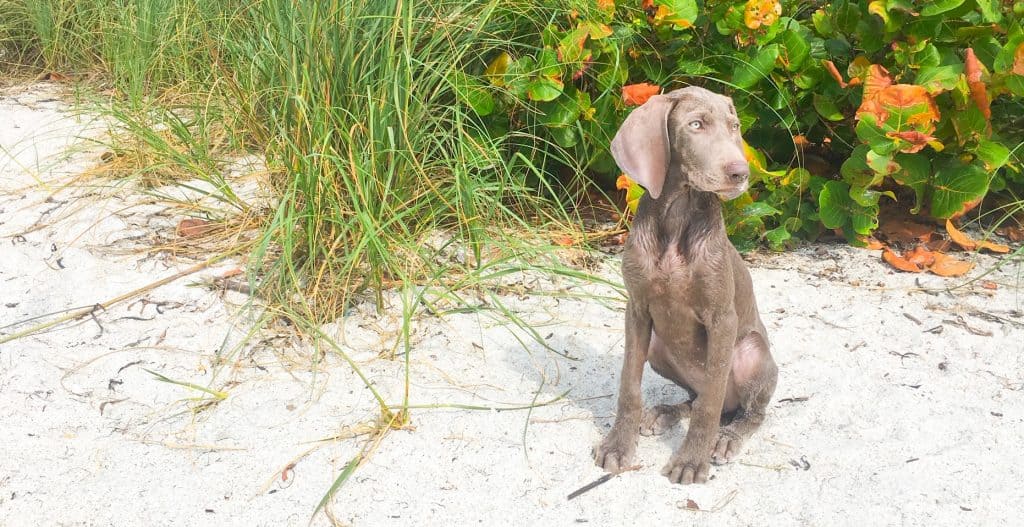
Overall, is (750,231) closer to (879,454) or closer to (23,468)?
(879,454)

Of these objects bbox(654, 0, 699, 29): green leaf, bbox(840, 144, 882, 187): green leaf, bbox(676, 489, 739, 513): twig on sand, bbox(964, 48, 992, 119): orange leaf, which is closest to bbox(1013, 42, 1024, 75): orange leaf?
bbox(964, 48, 992, 119): orange leaf

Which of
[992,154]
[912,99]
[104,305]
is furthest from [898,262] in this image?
[104,305]

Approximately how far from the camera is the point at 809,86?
3.88m

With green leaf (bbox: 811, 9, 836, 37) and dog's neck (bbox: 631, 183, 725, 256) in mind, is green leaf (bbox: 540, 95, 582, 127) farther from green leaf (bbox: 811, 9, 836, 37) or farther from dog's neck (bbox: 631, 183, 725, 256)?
dog's neck (bbox: 631, 183, 725, 256)

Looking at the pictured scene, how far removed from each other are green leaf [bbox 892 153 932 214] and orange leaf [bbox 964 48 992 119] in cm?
32

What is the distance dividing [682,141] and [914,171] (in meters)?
1.98

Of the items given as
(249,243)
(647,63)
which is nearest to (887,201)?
(647,63)

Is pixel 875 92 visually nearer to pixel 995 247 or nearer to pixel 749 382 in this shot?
pixel 995 247

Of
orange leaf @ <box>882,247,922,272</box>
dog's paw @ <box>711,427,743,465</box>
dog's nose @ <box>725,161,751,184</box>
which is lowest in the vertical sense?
dog's paw @ <box>711,427,743,465</box>

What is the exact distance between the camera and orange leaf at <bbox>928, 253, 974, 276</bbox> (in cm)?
380

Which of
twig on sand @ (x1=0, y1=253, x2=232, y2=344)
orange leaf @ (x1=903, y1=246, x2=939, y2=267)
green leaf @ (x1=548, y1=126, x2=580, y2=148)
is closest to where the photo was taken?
twig on sand @ (x1=0, y1=253, x2=232, y2=344)

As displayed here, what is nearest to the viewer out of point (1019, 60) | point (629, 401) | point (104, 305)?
point (629, 401)

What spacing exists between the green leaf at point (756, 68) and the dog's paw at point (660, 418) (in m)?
1.48

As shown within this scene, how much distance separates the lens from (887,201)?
4352mm
